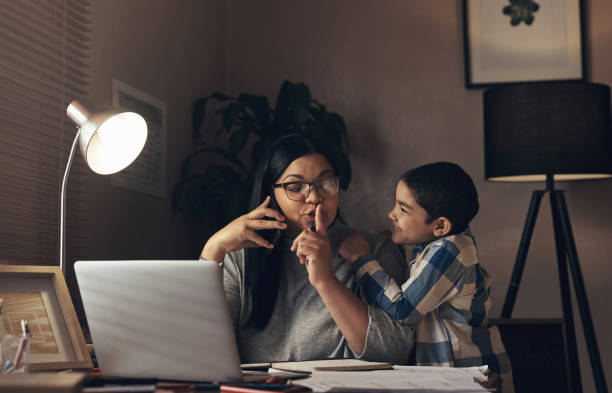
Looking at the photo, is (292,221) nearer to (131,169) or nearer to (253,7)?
(131,169)

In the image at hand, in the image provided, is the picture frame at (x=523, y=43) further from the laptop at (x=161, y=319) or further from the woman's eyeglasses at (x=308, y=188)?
the laptop at (x=161, y=319)

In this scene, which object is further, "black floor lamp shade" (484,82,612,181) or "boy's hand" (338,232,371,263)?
"black floor lamp shade" (484,82,612,181)

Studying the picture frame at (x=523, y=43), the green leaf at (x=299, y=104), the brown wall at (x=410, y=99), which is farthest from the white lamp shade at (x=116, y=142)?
the picture frame at (x=523, y=43)

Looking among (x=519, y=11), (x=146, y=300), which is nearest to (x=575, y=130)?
(x=519, y=11)

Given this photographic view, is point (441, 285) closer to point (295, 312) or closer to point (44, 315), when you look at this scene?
point (295, 312)

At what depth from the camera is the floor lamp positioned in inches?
107

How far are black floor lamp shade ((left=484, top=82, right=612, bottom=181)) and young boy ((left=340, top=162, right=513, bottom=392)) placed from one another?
2.86 feet

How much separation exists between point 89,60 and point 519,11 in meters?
2.05

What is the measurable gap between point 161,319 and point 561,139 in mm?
1966

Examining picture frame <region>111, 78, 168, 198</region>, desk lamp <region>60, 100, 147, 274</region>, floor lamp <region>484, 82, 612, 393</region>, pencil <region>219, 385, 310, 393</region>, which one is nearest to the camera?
pencil <region>219, 385, 310, 393</region>

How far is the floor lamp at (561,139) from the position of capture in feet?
8.91

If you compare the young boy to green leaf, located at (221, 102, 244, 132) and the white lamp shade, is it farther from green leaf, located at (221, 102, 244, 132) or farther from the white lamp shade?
green leaf, located at (221, 102, 244, 132)

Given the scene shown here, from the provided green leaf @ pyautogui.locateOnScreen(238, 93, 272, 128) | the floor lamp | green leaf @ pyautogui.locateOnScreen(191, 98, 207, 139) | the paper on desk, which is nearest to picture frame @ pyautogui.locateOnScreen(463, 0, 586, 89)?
the floor lamp

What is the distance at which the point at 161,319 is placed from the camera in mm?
1212
